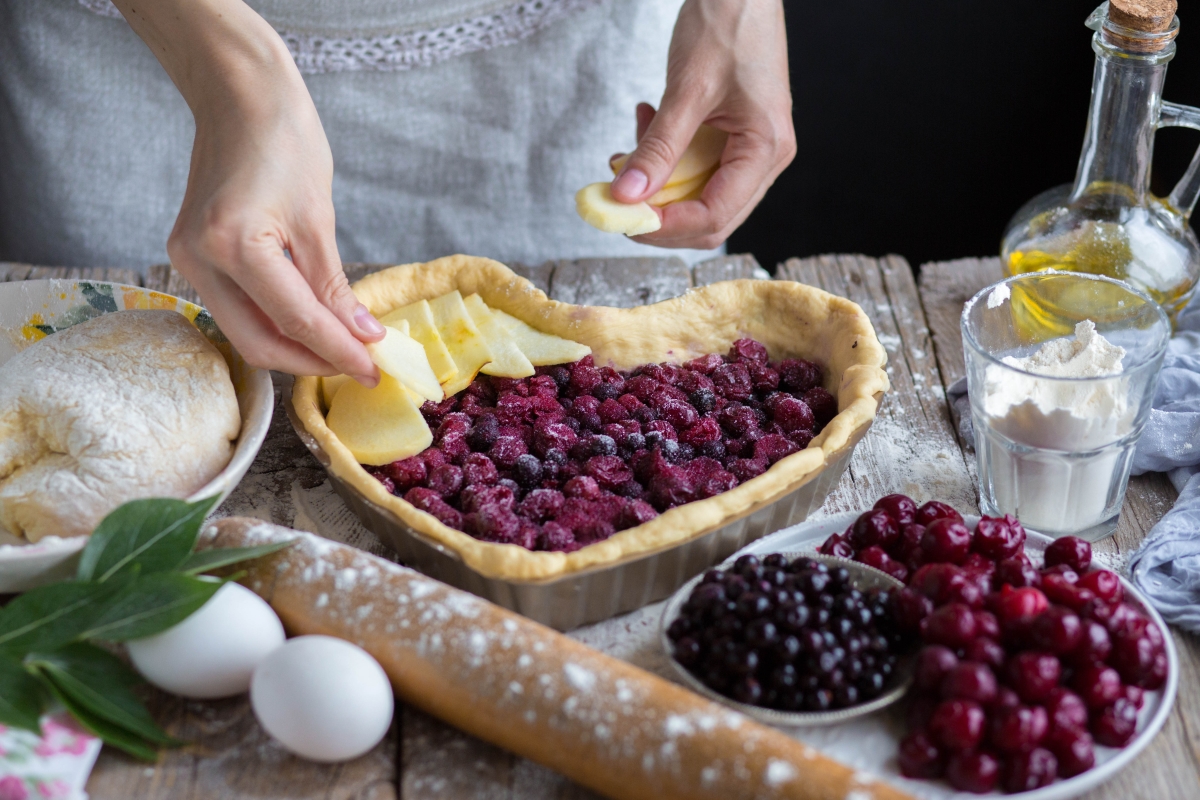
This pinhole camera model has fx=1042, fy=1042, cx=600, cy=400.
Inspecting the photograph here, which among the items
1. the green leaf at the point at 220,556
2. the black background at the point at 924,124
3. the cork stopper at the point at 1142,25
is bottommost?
the black background at the point at 924,124

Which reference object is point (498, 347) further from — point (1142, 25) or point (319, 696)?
point (1142, 25)

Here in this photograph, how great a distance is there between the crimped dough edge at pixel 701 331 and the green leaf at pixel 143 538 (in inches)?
11.9

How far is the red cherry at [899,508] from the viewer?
165 centimetres

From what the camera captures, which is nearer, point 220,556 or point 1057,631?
point 1057,631

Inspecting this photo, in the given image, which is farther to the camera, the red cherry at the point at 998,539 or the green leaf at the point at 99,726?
the red cherry at the point at 998,539

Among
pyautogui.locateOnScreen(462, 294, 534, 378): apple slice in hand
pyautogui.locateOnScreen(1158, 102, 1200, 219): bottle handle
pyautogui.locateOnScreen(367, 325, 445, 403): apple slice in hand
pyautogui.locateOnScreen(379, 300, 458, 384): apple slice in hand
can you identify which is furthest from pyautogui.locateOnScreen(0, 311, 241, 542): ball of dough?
pyautogui.locateOnScreen(1158, 102, 1200, 219): bottle handle

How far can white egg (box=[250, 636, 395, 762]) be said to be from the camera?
1.28 metres

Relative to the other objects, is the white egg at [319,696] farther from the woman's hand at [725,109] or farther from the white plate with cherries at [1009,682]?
the woman's hand at [725,109]

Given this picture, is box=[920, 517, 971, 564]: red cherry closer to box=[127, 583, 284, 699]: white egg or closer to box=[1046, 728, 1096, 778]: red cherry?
box=[1046, 728, 1096, 778]: red cherry

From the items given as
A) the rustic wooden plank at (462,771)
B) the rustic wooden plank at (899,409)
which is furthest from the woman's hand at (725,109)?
the rustic wooden plank at (462,771)

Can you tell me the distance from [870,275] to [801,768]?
5.42 ft

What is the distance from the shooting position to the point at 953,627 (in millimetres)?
1345

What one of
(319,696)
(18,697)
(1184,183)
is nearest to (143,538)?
(18,697)

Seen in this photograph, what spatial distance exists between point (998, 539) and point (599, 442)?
655 mm
